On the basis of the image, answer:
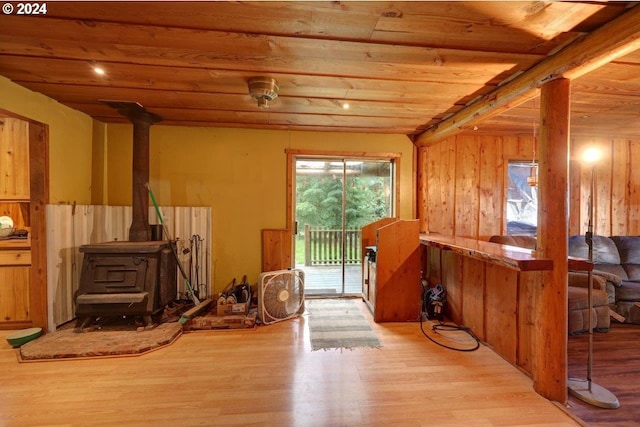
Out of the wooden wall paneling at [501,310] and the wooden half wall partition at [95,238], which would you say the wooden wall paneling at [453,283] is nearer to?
the wooden wall paneling at [501,310]

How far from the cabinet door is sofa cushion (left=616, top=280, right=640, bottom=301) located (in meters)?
6.39

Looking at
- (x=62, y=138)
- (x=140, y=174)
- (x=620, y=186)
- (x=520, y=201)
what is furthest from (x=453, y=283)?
(x=62, y=138)

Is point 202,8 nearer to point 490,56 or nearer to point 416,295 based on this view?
point 490,56

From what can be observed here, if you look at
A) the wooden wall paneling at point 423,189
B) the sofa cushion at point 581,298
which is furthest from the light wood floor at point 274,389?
the wooden wall paneling at point 423,189

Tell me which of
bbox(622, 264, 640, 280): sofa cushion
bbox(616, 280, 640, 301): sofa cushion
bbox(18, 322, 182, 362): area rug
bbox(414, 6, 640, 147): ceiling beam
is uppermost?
bbox(414, 6, 640, 147): ceiling beam

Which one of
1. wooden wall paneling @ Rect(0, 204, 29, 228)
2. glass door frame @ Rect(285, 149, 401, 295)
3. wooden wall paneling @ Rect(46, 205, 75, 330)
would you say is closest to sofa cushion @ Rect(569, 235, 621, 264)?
glass door frame @ Rect(285, 149, 401, 295)

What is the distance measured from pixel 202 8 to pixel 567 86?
2314mm

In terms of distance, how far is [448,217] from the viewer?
13.3 ft

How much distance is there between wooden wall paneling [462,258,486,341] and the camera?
103 inches

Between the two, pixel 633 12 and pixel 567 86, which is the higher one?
pixel 633 12

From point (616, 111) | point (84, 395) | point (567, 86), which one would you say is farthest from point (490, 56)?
point (84, 395)

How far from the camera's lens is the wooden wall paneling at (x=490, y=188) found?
4.04m

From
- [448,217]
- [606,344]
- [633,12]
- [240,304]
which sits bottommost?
[606,344]

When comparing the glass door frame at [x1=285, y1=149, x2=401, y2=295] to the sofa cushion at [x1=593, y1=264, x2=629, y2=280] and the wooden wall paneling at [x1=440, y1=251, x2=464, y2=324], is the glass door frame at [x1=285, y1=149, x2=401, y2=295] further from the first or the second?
the sofa cushion at [x1=593, y1=264, x2=629, y2=280]
